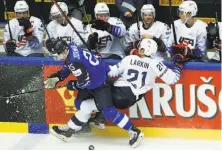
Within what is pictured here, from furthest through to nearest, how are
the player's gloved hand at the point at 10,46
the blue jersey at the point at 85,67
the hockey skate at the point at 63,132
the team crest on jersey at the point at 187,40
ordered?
the player's gloved hand at the point at 10,46
the team crest on jersey at the point at 187,40
the hockey skate at the point at 63,132
the blue jersey at the point at 85,67

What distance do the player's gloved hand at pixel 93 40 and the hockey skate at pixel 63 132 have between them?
71 centimetres

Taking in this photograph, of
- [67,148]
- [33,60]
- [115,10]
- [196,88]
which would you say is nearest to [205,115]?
[196,88]

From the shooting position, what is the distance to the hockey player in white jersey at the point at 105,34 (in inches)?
193

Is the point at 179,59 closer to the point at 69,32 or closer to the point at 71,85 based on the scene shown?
the point at 71,85

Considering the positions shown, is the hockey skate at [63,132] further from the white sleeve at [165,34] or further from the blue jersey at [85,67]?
the white sleeve at [165,34]

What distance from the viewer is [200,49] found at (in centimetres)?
477

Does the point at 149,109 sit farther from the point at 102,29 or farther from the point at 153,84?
the point at 102,29

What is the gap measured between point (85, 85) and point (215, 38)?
3.53 feet

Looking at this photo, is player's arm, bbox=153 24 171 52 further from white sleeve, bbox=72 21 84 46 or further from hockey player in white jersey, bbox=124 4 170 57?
white sleeve, bbox=72 21 84 46

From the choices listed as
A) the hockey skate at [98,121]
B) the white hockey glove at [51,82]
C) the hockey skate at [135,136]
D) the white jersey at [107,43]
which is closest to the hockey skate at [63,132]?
the hockey skate at [98,121]

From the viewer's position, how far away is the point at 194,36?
4824mm

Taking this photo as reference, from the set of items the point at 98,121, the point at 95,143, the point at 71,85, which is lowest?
the point at 95,143

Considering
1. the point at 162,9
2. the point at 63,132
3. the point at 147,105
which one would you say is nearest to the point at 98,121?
the point at 63,132

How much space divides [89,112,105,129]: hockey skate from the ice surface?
10cm
